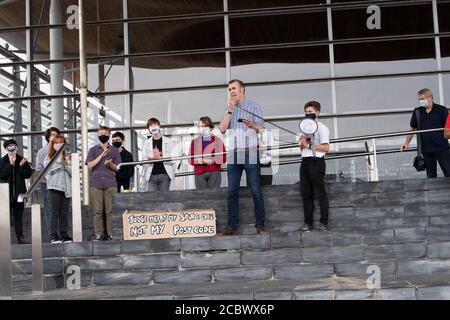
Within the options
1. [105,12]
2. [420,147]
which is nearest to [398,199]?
[420,147]

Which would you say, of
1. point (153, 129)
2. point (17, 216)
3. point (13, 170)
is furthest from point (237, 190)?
point (13, 170)

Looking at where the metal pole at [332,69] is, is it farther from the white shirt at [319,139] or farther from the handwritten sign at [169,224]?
the handwritten sign at [169,224]

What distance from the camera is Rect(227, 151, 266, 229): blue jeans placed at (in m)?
8.78

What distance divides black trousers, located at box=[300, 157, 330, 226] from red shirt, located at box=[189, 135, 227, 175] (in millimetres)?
1977

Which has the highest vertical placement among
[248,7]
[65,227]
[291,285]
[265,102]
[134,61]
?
[248,7]

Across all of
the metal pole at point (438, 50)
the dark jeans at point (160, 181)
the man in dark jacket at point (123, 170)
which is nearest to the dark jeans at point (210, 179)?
the dark jeans at point (160, 181)

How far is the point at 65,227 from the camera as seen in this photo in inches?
391

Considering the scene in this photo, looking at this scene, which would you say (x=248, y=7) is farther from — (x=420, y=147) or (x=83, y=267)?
(x=83, y=267)

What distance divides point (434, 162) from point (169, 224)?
4.01 m

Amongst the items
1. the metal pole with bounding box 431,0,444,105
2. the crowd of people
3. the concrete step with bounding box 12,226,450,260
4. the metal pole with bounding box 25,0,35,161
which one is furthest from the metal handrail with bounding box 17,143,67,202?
the metal pole with bounding box 431,0,444,105

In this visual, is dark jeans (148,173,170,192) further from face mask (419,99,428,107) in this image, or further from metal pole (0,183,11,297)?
face mask (419,99,428,107)

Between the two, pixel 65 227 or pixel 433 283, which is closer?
pixel 433 283

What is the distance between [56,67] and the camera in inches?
631

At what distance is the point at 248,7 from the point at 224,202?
7.08 meters
